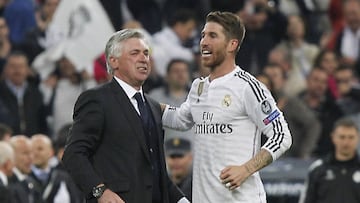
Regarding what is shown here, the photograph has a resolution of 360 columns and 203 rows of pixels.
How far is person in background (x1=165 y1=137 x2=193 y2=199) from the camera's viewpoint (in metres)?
14.2

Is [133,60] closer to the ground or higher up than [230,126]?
higher up

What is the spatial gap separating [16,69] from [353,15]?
198 inches

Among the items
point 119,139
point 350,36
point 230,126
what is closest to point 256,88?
point 230,126

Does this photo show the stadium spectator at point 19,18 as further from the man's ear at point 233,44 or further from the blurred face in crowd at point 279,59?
the man's ear at point 233,44

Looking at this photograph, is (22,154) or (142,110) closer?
(142,110)

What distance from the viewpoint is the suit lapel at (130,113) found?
32.1ft

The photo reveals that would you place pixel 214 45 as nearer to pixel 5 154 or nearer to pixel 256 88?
pixel 256 88

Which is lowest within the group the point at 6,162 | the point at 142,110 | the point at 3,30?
the point at 6,162

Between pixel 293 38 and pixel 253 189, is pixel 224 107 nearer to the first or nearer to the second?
pixel 253 189

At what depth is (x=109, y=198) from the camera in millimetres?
9453

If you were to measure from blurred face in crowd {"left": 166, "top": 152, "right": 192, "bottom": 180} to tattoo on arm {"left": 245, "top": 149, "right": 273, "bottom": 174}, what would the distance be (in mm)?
4696

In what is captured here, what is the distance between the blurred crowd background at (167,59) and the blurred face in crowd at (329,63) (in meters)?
0.01

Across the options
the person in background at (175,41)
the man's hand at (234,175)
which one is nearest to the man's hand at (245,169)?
the man's hand at (234,175)

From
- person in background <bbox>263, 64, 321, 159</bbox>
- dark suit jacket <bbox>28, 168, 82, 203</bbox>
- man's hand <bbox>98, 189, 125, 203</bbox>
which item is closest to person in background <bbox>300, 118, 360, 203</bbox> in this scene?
dark suit jacket <bbox>28, 168, 82, 203</bbox>
